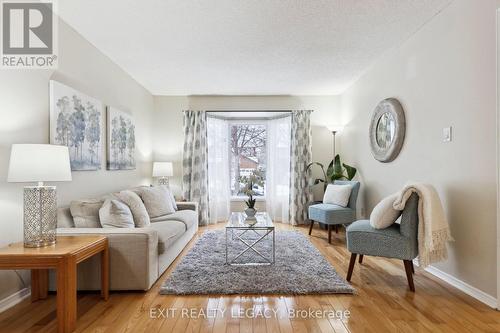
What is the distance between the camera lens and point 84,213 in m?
2.87

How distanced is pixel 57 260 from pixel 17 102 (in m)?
1.38

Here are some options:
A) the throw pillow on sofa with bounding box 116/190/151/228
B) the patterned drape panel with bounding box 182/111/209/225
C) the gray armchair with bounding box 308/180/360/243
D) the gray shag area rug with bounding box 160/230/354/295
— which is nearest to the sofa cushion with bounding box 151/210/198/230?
the gray shag area rug with bounding box 160/230/354/295

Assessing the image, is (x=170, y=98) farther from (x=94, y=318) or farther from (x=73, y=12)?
(x=94, y=318)

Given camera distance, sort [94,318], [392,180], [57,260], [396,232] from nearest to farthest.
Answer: [57,260] < [94,318] < [396,232] < [392,180]

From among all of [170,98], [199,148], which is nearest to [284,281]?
[199,148]

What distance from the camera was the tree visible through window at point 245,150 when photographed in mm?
6441

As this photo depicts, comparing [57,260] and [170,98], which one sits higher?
[170,98]

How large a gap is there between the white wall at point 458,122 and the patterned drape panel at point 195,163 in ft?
11.1

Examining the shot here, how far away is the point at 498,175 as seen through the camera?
2.25m

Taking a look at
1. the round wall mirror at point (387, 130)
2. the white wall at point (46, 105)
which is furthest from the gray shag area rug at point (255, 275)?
the round wall mirror at point (387, 130)

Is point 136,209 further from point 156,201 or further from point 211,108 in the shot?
point 211,108

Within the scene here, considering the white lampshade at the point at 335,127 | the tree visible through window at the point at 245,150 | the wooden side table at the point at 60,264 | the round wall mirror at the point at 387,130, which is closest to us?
the wooden side table at the point at 60,264

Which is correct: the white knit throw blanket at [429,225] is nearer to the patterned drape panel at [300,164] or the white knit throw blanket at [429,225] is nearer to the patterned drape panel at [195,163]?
the patterned drape panel at [300,164]

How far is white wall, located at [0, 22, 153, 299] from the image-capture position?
7.67 ft
